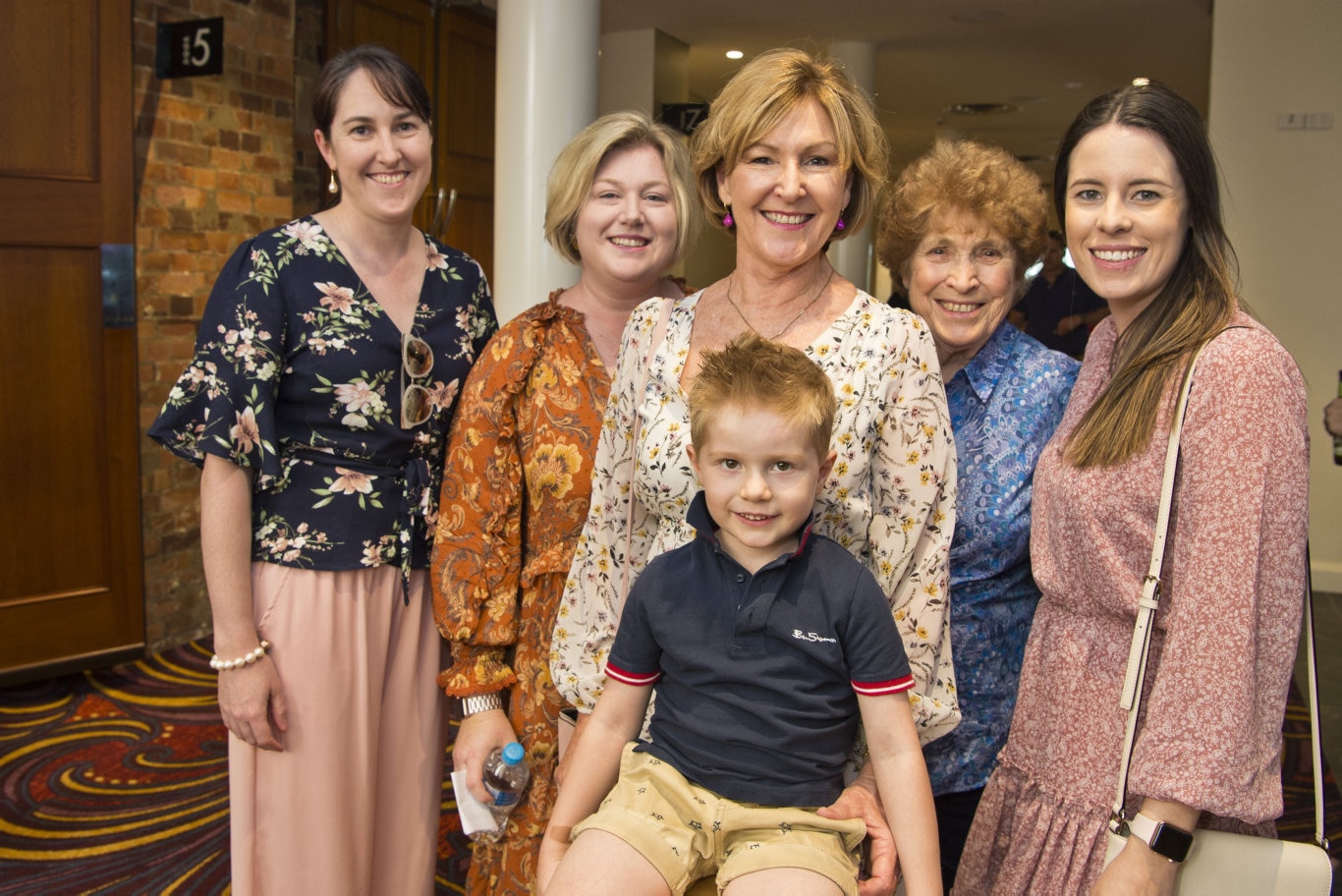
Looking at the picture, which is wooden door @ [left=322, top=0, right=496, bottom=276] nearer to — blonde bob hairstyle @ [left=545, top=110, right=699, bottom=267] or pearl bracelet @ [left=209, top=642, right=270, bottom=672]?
blonde bob hairstyle @ [left=545, top=110, right=699, bottom=267]

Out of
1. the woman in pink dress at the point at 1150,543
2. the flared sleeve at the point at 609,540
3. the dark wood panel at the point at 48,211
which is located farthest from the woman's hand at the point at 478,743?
the dark wood panel at the point at 48,211

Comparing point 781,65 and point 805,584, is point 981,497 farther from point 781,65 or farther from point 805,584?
point 781,65

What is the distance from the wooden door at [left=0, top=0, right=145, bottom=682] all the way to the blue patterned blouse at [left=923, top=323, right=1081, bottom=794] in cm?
398

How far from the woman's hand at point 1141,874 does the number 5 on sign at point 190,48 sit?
4434mm

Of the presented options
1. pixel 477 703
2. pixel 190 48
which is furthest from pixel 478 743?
pixel 190 48

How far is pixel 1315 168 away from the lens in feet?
22.4

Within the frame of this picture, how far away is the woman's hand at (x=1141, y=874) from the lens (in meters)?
1.41

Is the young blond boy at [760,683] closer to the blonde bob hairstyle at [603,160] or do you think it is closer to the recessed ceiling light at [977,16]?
the blonde bob hairstyle at [603,160]

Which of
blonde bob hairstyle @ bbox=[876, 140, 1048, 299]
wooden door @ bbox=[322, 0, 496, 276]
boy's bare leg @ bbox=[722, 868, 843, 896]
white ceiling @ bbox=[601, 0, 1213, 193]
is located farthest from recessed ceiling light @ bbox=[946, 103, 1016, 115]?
boy's bare leg @ bbox=[722, 868, 843, 896]

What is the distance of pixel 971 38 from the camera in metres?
8.90

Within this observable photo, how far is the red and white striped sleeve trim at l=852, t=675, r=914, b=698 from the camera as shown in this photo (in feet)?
4.77

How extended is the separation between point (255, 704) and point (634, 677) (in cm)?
80

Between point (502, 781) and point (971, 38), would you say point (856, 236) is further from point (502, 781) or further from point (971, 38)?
point (502, 781)

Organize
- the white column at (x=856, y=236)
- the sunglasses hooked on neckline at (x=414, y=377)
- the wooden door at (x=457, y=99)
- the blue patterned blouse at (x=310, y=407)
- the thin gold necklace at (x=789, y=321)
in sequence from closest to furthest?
1. the thin gold necklace at (x=789, y=321)
2. the blue patterned blouse at (x=310, y=407)
3. the sunglasses hooked on neckline at (x=414, y=377)
4. the wooden door at (x=457, y=99)
5. the white column at (x=856, y=236)
